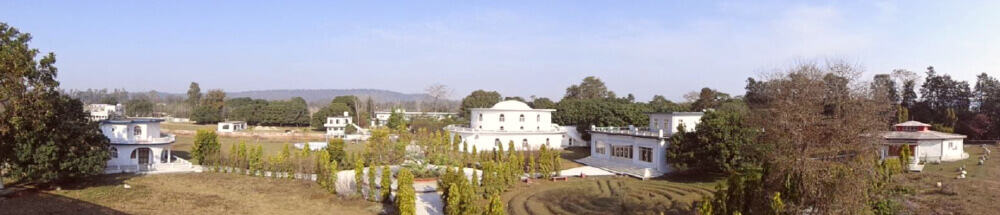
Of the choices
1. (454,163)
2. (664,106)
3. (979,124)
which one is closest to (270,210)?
(454,163)

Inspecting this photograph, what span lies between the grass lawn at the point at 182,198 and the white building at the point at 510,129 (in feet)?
56.6

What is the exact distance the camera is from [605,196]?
20953 millimetres

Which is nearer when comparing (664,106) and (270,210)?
(270,210)

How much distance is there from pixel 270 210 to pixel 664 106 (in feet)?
121

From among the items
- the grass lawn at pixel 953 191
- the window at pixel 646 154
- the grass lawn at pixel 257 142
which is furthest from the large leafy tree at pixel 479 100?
the grass lawn at pixel 953 191

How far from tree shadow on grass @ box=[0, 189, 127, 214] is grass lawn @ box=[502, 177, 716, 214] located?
12.4 metres

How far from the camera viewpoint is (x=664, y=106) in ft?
157

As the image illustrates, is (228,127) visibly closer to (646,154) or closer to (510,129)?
(510,129)

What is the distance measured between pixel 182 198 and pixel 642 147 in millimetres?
20325

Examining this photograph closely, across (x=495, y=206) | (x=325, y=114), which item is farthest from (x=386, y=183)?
(x=325, y=114)

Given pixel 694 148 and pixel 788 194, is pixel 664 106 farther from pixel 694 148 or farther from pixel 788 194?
pixel 788 194

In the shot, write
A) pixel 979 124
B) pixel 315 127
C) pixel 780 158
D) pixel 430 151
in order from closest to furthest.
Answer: pixel 780 158 → pixel 430 151 → pixel 979 124 → pixel 315 127

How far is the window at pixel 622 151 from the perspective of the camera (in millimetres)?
30281

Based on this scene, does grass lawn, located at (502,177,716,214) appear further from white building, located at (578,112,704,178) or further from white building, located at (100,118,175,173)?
white building, located at (100,118,175,173)
